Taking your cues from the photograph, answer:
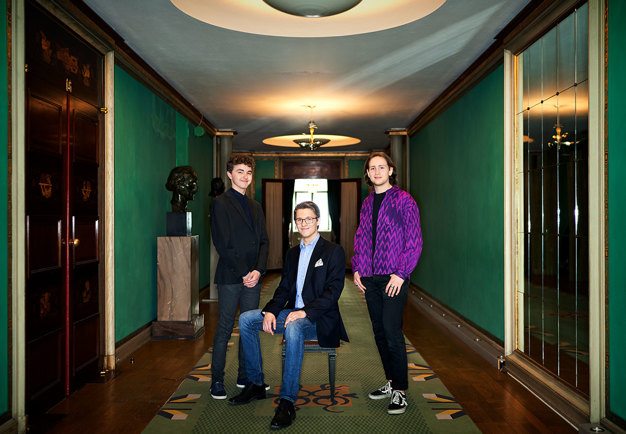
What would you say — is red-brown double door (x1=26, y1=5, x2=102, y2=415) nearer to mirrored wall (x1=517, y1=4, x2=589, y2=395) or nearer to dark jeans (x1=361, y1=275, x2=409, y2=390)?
dark jeans (x1=361, y1=275, x2=409, y2=390)

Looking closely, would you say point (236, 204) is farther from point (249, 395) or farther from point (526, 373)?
point (526, 373)

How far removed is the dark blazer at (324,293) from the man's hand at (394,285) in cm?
27

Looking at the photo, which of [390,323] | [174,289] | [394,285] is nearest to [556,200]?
[394,285]

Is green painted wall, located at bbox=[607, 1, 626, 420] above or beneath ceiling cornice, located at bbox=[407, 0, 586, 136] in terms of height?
beneath

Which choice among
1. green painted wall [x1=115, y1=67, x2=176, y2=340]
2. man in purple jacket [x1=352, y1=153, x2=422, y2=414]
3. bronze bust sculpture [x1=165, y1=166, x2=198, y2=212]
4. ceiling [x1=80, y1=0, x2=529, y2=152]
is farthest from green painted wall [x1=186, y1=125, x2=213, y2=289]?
man in purple jacket [x1=352, y1=153, x2=422, y2=414]

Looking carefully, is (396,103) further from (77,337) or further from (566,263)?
(77,337)

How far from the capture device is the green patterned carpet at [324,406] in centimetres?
277

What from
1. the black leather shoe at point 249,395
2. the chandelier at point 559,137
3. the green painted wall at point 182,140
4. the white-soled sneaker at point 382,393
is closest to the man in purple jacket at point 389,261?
the white-soled sneaker at point 382,393

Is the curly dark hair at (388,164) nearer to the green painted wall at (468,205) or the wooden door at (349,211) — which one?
the green painted wall at (468,205)

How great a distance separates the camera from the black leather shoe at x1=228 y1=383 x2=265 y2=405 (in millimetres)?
3094

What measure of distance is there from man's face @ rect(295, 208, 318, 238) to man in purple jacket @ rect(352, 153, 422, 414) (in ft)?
1.21

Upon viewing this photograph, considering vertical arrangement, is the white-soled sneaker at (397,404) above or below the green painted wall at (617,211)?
below

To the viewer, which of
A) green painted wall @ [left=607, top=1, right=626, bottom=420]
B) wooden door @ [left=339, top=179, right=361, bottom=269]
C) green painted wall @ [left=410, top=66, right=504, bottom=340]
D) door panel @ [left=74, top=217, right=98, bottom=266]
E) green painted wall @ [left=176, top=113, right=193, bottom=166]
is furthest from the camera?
wooden door @ [left=339, top=179, right=361, bottom=269]

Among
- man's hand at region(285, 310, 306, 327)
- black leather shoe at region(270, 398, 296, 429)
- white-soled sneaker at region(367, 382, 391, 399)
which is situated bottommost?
white-soled sneaker at region(367, 382, 391, 399)
